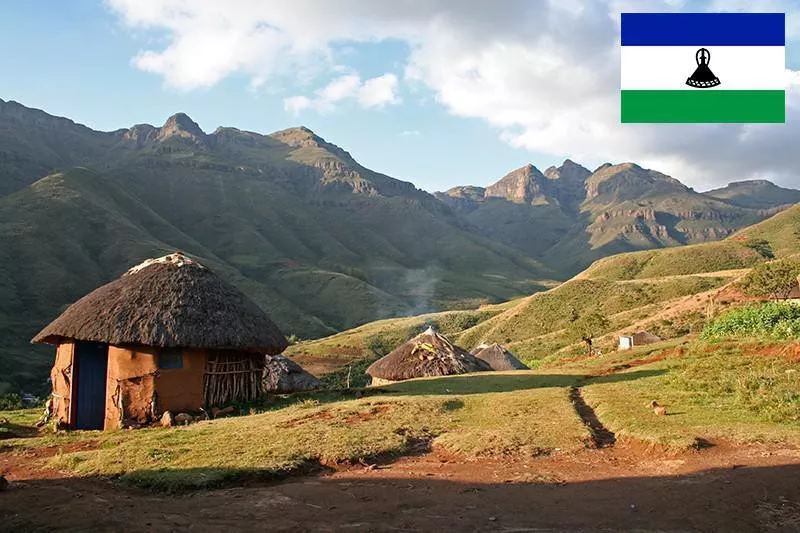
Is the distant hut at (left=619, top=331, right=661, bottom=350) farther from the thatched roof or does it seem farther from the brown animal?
the brown animal

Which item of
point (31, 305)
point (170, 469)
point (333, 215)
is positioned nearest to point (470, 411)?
point (170, 469)

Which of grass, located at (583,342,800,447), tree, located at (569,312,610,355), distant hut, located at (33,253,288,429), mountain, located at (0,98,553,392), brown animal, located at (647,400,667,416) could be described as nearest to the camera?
grass, located at (583,342,800,447)

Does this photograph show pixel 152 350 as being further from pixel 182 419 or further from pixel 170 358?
pixel 182 419

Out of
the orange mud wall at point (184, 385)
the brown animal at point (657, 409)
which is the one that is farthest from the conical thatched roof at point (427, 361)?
the brown animal at point (657, 409)

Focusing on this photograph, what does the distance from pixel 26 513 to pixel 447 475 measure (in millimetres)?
6796

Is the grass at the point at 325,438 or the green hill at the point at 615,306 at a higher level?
the green hill at the point at 615,306

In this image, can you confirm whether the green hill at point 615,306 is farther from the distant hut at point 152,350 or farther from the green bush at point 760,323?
the distant hut at point 152,350

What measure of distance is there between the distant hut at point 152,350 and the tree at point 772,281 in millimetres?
30825

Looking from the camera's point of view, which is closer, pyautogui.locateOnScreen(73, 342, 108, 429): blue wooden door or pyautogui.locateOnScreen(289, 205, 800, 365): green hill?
pyautogui.locateOnScreen(73, 342, 108, 429): blue wooden door

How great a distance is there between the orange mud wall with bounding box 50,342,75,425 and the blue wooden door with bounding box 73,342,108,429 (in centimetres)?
22

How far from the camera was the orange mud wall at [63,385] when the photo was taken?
18828 mm

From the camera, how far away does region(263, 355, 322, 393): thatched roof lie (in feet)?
90.6

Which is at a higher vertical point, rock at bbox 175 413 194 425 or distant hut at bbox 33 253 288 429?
distant hut at bbox 33 253 288 429

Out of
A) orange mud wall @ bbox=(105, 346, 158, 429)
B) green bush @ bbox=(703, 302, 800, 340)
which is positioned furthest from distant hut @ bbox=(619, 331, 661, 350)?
orange mud wall @ bbox=(105, 346, 158, 429)
